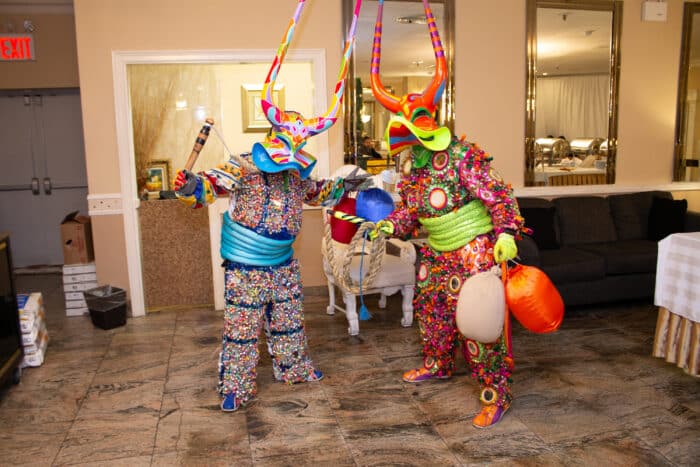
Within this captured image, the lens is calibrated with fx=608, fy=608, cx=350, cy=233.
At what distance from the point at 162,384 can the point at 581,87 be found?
4.25m

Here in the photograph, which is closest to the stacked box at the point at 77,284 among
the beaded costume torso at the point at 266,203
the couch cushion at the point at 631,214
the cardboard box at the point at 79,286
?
the cardboard box at the point at 79,286

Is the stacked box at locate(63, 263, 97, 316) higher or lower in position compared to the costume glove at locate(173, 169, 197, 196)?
lower

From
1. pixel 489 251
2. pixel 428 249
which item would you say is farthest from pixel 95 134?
pixel 489 251

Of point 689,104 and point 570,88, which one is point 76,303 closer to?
point 570,88

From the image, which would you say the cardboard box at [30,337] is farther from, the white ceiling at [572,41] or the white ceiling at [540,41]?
the white ceiling at [572,41]

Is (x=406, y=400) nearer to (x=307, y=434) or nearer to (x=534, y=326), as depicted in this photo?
(x=307, y=434)

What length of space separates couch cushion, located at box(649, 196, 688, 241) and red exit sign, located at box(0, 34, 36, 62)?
611cm

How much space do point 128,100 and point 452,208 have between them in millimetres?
2918

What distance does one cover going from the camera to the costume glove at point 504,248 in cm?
275

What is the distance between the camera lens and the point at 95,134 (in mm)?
4695

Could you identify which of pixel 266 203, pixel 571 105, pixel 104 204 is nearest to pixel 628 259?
pixel 571 105

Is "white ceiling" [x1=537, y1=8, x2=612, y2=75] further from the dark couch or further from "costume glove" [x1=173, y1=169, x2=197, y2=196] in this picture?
"costume glove" [x1=173, y1=169, x2=197, y2=196]

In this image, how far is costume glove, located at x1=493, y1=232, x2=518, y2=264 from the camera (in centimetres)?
275

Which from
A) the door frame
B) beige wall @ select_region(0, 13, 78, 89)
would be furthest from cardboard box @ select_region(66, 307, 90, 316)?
beige wall @ select_region(0, 13, 78, 89)
